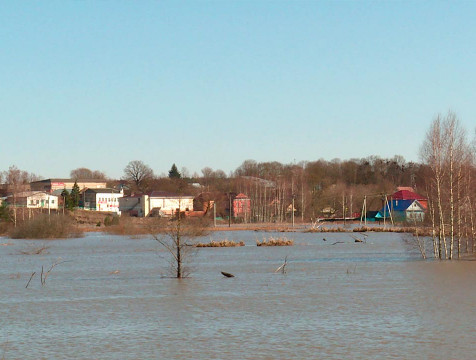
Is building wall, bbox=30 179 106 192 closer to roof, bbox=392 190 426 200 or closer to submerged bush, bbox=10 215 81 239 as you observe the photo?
roof, bbox=392 190 426 200

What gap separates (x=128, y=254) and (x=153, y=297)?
23874 millimetres

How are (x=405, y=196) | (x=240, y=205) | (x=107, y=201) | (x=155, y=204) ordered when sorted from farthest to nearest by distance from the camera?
1. (x=107, y=201)
2. (x=155, y=204)
3. (x=240, y=205)
4. (x=405, y=196)

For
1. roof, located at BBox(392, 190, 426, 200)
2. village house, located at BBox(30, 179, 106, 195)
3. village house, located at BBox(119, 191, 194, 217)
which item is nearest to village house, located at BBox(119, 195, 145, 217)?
village house, located at BBox(119, 191, 194, 217)

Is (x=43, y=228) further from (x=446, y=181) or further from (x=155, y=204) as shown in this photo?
(x=155, y=204)

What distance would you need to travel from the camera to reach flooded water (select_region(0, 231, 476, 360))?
51.7 ft

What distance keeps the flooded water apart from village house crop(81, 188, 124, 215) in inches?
4289

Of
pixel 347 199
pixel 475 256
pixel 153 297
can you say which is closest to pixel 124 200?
pixel 347 199

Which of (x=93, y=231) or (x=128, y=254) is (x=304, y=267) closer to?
(x=128, y=254)

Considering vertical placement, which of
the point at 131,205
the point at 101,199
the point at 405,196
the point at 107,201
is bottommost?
the point at 131,205

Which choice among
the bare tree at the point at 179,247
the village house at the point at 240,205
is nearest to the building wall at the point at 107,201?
the village house at the point at 240,205

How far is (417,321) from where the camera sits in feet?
61.7

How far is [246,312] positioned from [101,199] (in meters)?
129

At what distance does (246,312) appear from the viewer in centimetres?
2069

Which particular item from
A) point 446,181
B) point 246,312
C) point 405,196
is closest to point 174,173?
point 405,196
